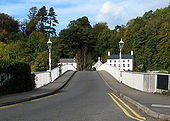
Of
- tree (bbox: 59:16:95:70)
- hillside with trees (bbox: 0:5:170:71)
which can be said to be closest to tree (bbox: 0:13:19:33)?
hillside with trees (bbox: 0:5:170:71)

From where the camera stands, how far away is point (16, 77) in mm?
13281

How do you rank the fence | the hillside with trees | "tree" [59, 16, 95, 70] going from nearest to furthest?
the fence → the hillside with trees → "tree" [59, 16, 95, 70]

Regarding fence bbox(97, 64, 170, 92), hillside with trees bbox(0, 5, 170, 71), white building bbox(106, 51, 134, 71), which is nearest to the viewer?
fence bbox(97, 64, 170, 92)

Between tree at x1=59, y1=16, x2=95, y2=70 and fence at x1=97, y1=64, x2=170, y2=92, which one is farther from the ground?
tree at x1=59, y1=16, x2=95, y2=70

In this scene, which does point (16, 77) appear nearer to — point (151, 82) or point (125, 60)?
point (151, 82)

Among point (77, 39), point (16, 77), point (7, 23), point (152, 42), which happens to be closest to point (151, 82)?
point (16, 77)

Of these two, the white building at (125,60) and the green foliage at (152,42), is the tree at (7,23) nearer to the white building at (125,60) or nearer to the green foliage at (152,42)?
the white building at (125,60)

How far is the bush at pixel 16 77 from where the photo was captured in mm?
12406

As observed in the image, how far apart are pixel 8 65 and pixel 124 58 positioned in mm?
89452

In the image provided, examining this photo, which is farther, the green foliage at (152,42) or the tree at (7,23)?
the tree at (7,23)

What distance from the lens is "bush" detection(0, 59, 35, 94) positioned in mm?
12406

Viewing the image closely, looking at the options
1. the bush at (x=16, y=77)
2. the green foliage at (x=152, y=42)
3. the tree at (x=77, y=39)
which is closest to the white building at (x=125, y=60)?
the green foliage at (x=152, y=42)

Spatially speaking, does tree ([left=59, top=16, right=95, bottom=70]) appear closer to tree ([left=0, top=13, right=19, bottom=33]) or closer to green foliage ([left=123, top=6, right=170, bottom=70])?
green foliage ([left=123, top=6, right=170, bottom=70])

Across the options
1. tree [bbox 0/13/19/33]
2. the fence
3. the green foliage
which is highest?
tree [bbox 0/13/19/33]
